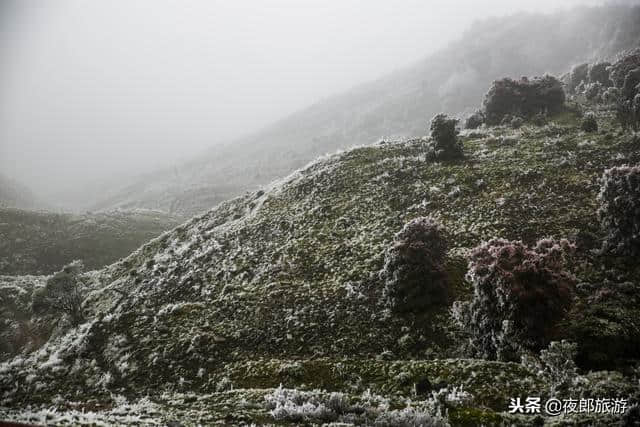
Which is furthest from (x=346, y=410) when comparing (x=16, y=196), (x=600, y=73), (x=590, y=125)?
(x=16, y=196)

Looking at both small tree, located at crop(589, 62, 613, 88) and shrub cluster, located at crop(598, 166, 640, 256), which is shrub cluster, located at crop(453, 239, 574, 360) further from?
small tree, located at crop(589, 62, 613, 88)

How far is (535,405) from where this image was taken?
10.1 meters

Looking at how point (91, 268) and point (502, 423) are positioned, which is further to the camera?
point (91, 268)

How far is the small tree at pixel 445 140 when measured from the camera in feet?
109

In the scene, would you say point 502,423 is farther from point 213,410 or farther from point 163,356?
point 163,356

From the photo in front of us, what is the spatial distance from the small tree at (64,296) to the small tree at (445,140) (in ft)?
107

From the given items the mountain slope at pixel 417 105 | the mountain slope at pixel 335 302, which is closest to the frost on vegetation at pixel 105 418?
the mountain slope at pixel 335 302

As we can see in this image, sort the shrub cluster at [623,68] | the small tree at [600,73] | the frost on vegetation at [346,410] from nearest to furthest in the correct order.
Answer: the frost on vegetation at [346,410] → the shrub cluster at [623,68] → the small tree at [600,73]

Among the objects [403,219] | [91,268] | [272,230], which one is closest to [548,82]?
[403,219]

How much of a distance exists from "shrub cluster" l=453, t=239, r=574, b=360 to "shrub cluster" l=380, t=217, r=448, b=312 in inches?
124

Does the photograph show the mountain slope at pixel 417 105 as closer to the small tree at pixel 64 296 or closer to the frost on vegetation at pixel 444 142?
the small tree at pixel 64 296

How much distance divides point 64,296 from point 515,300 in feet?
104

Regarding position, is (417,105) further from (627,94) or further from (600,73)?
(627,94)

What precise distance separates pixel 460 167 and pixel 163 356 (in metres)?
25.8
